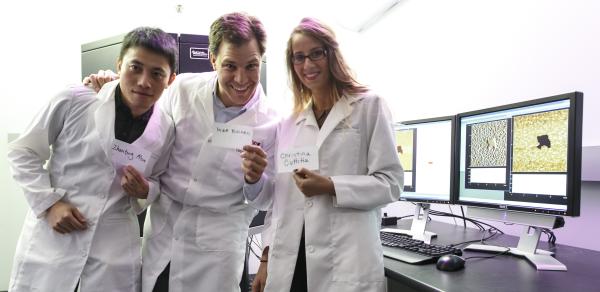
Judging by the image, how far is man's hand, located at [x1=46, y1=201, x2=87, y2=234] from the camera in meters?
1.00

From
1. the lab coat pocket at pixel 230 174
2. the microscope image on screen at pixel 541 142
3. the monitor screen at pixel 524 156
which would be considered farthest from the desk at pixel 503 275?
the lab coat pocket at pixel 230 174

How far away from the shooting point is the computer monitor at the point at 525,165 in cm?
102

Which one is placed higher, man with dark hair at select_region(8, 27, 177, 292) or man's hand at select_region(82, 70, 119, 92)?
man's hand at select_region(82, 70, 119, 92)

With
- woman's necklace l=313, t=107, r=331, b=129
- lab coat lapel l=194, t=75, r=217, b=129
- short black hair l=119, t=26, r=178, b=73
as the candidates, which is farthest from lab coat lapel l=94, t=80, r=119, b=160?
woman's necklace l=313, t=107, r=331, b=129

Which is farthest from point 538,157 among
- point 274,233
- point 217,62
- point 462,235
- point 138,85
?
point 138,85

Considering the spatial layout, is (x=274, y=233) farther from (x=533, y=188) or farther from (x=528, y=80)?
(x=528, y=80)

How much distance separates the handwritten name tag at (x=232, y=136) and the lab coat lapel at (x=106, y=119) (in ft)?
0.96

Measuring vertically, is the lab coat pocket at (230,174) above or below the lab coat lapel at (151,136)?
below

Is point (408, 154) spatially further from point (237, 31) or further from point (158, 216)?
point (158, 216)

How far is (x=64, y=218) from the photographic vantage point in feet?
3.27

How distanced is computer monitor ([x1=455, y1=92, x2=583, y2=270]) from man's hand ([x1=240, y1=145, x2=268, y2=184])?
0.73 metres

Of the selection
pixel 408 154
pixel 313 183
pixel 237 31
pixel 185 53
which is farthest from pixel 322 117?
pixel 185 53

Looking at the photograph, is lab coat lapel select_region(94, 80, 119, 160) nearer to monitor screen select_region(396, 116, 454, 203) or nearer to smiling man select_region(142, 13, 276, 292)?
smiling man select_region(142, 13, 276, 292)

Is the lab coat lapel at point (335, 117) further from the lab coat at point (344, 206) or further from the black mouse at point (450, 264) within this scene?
the black mouse at point (450, 264)
